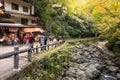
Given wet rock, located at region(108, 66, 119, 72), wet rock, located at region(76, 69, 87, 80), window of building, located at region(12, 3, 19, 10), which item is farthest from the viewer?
window of building, located at region(12, 3, 19, 10)

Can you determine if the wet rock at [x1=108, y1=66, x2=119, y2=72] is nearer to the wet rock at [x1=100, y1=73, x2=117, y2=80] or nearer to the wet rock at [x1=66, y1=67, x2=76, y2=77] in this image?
the wet rock at [x1=100, y1=73, x2=117, y2=80]

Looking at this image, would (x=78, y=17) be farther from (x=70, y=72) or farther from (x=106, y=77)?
(x=106, y=77)

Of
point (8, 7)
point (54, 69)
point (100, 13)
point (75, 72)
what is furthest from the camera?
point (100, 13)

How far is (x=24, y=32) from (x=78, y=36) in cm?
2525

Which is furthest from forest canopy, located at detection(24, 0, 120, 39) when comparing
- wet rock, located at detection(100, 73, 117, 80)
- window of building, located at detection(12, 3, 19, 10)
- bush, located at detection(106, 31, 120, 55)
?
wet rock, located at detection(100, 73, 117, 80)

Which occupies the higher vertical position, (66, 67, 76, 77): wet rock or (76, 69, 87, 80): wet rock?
(66, 67, 76, 77): wet rock

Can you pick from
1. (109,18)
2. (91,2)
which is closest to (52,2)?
(91,2)

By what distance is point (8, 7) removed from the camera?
32938mm

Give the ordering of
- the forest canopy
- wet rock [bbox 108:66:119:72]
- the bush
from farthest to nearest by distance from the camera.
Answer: the forest canopy, the bush, wet rock [bbox 108:66:119:72]

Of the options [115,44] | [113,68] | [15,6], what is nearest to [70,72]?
[113,68]

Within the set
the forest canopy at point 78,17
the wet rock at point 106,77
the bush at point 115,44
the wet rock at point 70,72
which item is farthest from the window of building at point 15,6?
the wet rock at point 106,77

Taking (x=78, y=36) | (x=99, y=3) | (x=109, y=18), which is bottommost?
(x=78, y=36)

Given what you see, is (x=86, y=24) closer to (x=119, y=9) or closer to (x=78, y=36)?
(x=78, y=36)

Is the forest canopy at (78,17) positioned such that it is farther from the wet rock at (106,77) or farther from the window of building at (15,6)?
the wet rock at (106,77)
